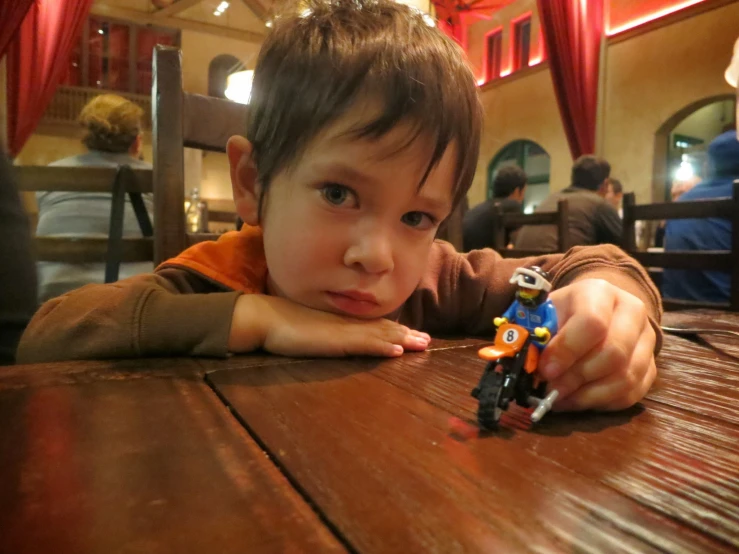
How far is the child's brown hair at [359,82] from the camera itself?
0.56m

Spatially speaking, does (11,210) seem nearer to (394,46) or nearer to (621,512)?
(394,46)

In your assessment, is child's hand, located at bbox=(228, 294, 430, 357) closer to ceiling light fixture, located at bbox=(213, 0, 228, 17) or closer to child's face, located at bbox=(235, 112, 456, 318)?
child's face, located at bbox=(235, 112, 456, 318)

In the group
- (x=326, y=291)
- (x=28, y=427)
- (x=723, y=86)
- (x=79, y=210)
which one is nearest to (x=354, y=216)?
(x=326, y=291)

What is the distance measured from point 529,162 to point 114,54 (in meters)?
6.08

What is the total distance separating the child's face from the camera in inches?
21.5

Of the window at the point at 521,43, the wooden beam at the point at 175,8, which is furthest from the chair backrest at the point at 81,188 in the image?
the wooden beam at the point at 175,8

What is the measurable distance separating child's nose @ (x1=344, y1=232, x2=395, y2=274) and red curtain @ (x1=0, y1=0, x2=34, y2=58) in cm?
377

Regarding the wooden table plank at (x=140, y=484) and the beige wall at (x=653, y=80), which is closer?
the wooden table plank at (x=140, y=484)

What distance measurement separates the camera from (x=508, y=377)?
0.35 meters

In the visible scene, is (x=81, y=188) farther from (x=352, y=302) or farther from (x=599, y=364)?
(x=599, y=364)

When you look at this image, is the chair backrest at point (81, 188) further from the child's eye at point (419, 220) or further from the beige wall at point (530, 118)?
the beige wall at point (530, 118)

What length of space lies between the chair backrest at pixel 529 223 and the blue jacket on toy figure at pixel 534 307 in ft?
7.08

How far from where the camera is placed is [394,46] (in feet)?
1.91

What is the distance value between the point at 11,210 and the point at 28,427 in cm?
58
